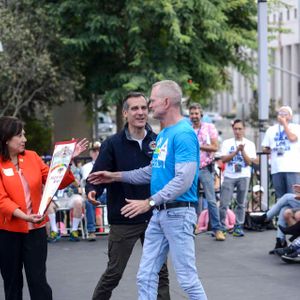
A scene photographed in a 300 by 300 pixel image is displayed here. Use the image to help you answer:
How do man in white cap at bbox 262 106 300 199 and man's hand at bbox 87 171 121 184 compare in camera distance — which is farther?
man in white cap at bbox 262 106 300 199

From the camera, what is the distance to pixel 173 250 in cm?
607

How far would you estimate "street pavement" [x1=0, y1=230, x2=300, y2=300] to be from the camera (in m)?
8.57

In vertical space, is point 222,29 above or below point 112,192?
above

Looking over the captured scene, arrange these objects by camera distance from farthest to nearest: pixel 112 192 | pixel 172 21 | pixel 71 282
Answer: pixel 172 21 → pixel 71 282 → pixel 112 192

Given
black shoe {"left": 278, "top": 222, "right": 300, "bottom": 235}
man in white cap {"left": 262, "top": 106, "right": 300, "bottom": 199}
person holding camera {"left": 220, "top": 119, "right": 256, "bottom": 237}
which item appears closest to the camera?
black shoe {"left": 278, "top": 222, "right": 300, "bottom": 235}

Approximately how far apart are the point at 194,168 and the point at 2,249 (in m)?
1.83

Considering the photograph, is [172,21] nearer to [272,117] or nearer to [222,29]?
[222,29]

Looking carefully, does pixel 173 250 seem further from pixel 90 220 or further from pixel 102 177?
pixel 90 220

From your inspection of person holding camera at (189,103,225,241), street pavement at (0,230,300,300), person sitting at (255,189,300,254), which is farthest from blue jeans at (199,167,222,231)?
person sitting at (255,189,300,254)

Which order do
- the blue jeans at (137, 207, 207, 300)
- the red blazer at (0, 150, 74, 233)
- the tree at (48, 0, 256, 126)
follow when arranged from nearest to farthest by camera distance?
1. the blue jeans at (137, 207, 207, 300)
2. the red blazer at (0, 150, 74, 233)
3. the tree at (48, 0, 256, 126)

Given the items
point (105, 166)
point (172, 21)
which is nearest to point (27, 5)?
point (172, 21)

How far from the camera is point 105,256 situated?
11.1 meters

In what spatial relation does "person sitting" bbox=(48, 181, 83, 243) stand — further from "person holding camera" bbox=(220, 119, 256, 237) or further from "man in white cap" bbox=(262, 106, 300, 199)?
"man in white cap" bbox=(262, 106, 300, 199)

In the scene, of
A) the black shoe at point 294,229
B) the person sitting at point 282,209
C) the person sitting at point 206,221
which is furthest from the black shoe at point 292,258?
the person sitting at point 206,221
